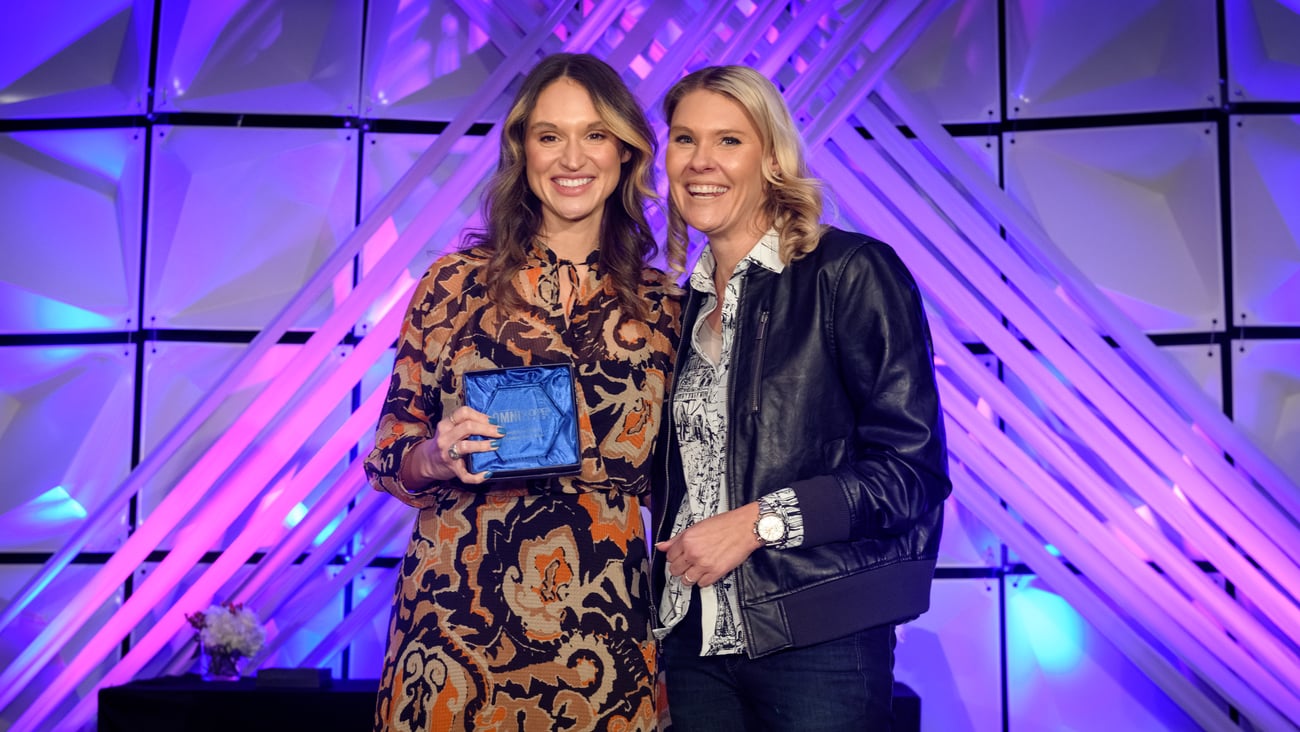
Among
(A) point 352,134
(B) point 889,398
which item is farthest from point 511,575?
(A) point 352,134

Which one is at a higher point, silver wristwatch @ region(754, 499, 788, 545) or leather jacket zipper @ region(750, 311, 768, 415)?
leather jacket zipper @ region(750, 311, 768, 415)

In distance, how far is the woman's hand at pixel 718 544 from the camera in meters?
1.74

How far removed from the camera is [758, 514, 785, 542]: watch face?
1742 millimetres

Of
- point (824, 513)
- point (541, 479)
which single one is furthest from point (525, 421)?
point (824, 513)

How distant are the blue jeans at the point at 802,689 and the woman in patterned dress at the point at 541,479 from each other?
0.41 feet

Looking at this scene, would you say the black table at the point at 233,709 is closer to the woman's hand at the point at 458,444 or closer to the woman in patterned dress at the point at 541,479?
the woman in patterned dress at the point at 541,479

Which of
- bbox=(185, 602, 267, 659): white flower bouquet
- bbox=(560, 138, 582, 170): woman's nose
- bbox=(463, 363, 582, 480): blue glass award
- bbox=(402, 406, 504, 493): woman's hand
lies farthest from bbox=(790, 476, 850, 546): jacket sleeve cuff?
bbox=(185, 602, 267, 659): white flower bouquet

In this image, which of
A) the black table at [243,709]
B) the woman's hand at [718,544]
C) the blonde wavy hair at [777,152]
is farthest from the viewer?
the black table at [243,709]

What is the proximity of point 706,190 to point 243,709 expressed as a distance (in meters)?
2.22

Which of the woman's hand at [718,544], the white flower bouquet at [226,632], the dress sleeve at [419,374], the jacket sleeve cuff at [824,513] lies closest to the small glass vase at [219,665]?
the white flower bouquet at [226,632]

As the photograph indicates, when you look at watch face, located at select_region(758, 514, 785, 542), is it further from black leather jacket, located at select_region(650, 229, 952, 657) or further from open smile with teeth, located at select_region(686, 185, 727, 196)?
open smile with teeth, located at select_region(686, 185, 727, 196)

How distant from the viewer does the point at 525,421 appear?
1.81 metres

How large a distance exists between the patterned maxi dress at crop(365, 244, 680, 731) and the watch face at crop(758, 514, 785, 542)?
1.12ft

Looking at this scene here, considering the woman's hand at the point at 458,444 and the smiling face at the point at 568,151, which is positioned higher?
the smiling face at the point at 568,151
